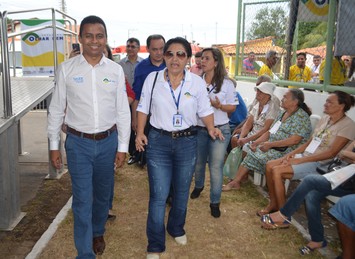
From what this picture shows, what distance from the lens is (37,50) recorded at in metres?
9.23

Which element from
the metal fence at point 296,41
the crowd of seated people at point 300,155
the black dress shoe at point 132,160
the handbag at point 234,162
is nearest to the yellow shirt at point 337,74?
the metal fence at point 296,41

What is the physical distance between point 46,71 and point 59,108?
6.85m

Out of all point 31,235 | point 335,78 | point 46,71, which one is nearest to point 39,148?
point 46,71

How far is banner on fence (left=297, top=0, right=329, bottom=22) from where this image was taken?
6655 mm

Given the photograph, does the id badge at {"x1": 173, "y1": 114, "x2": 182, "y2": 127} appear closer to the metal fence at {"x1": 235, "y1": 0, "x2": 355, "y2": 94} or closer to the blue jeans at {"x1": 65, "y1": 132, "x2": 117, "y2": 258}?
the blue jeans at {"x1": 65, "y1": 132, "x2": 117, "y2": 258}

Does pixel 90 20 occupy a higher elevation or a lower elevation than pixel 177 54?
higher

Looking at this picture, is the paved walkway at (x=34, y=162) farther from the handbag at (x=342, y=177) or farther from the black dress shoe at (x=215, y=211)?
the black dress shoe at (x=215, y=211)

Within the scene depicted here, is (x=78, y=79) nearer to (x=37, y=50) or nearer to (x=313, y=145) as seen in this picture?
(x=313, y=145)

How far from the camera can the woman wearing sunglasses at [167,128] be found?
332 cm

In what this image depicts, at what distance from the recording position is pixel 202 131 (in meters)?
4.40

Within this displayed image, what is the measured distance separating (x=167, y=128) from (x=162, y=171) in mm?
391

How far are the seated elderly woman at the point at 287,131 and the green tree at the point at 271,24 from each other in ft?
9.70

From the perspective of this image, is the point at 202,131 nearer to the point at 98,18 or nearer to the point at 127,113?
the point at 127,113

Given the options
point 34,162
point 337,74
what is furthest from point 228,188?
point 34,162
